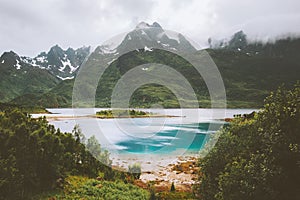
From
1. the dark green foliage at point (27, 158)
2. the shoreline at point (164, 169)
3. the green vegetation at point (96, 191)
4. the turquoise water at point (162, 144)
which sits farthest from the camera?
the turquoise water at point (162, 144)

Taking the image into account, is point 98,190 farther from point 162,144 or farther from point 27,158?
point 162,144

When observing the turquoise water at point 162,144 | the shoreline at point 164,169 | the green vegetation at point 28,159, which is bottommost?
the shoreline at point 164,169

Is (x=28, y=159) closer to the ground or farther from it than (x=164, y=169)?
farther from it

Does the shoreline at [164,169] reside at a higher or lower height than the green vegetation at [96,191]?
lower

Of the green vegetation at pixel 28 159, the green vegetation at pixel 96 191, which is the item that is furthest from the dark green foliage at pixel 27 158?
the green vegetation at pixel 96 191

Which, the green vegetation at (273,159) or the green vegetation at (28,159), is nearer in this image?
the green vegetation at (273,159)

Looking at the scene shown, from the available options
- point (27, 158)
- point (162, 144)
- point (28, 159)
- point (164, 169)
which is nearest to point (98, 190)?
point (28, 159)

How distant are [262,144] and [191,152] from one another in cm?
4527

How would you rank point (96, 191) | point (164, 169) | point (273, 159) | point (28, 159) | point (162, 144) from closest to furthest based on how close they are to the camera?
point (273, 159) < point (28, 159) < point (96, 191) < point (164, 169) < point (162, 144)

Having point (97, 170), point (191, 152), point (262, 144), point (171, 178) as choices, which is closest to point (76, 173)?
point (97, 170)

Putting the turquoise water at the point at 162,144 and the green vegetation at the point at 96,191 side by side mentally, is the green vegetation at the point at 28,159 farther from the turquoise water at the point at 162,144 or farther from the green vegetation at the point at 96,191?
the turquoise water at the point at 162,144

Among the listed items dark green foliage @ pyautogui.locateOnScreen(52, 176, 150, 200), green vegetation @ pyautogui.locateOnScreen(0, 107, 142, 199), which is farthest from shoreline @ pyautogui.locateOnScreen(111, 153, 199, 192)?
green vegetation @ pyautogui.locateOnScreen(0, 107, 142, 199)

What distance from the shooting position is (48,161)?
2238 centimetres

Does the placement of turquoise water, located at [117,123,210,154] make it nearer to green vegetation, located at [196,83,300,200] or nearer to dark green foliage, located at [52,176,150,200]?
dark green foliage, located at [52,176,150,200]
